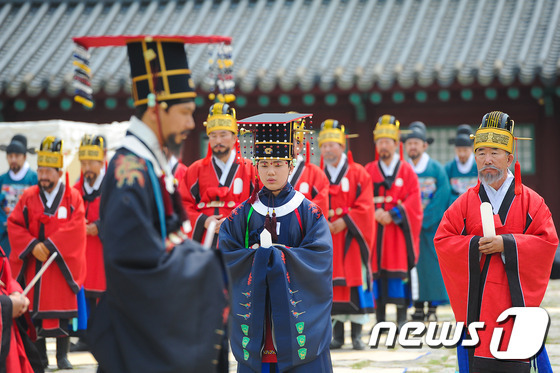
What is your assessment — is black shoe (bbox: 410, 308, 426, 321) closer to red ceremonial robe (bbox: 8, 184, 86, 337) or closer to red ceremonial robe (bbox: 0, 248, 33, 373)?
red ceremonial robe (bbox: 8, 184, 86, 337)

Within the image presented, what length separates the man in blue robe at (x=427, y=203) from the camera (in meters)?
10.1

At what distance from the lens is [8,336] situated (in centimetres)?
487

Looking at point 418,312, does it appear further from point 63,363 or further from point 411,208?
point 63,363

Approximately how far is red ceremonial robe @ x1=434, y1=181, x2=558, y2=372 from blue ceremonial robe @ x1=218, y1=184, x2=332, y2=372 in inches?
38.8

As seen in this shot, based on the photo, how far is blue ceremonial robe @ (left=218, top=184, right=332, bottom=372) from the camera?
4.89m

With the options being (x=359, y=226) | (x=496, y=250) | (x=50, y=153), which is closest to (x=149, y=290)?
(x=496, y=250)

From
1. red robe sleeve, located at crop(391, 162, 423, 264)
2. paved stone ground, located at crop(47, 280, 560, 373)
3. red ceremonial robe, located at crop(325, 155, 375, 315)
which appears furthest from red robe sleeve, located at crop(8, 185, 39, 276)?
red robe sleeve, located at crop(391, 162, 423, 264)

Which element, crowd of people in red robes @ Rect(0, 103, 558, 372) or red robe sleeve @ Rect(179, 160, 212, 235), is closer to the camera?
crowd of people in red robes @ Rect(0, 103, 558, 372)

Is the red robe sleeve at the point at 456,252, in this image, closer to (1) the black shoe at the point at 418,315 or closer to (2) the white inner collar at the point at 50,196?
(2) the white inner collar at the point at 50,196

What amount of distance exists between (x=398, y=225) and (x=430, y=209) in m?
1.01

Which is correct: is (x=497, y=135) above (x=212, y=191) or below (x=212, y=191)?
above

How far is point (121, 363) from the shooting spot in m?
3.56

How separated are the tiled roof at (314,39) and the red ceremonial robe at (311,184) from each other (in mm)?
5068

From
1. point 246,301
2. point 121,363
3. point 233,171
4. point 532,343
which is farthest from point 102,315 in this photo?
point 233,171
